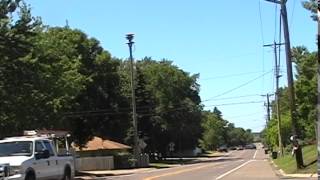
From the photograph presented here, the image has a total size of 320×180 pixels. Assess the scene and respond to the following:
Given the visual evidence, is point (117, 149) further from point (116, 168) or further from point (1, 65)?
point (1, 65)

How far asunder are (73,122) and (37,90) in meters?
23.1

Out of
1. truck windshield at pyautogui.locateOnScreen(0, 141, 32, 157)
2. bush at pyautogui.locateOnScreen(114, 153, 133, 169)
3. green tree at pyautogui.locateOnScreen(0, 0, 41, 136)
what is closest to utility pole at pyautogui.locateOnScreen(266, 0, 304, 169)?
green tree at pyautogui.locateOnScreen(0, 0, 41, 136)

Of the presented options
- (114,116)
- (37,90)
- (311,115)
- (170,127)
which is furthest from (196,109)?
(37,90)

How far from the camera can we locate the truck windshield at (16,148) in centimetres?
2145

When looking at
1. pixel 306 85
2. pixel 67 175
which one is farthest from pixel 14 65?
pixel 306 85

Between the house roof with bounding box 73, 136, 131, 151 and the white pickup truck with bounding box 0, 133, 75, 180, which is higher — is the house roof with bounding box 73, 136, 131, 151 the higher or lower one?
the higher one

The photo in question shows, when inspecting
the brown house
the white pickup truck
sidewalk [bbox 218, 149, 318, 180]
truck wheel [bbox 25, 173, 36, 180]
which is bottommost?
sidewalk [bbox 218, 149, 318, 180]

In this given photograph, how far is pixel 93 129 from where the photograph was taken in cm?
6956

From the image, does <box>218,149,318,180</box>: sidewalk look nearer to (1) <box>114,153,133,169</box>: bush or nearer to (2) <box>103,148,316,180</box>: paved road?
(2) <box>103,148,316,180</box>: paved road

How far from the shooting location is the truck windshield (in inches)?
845

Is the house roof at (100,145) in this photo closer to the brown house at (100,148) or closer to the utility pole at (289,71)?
the brown house at (100,148)

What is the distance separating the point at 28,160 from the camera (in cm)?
2098

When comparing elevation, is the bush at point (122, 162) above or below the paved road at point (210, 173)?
above

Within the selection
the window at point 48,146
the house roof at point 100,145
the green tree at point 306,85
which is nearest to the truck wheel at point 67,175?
the window at point 48,146
